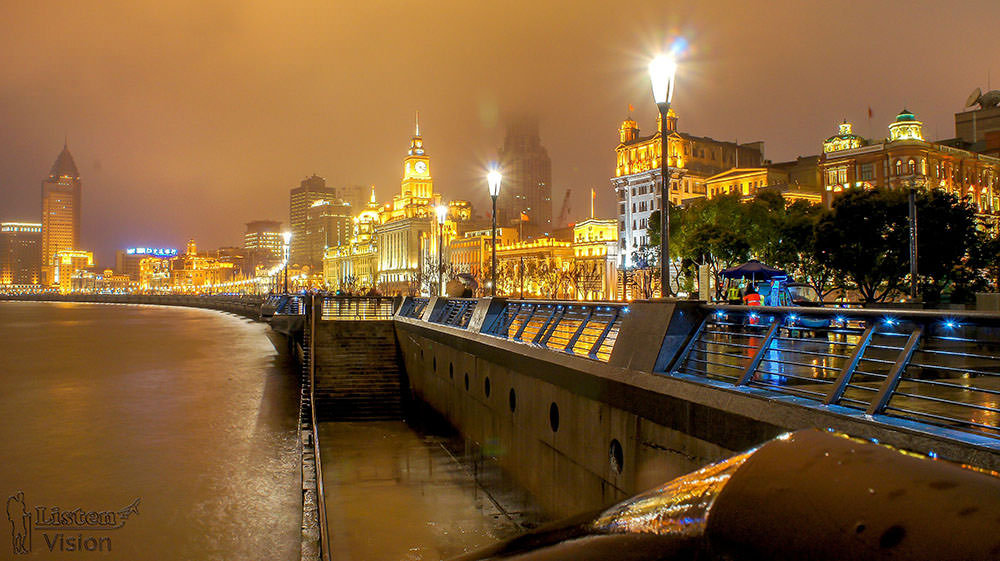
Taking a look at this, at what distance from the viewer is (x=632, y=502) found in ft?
8.98

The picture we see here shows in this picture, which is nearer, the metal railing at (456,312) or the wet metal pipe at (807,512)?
the wet metal pipe at (807,512)

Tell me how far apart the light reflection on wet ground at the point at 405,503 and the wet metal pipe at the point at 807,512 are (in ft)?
35.4

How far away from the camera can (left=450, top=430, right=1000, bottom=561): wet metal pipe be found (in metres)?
2.02

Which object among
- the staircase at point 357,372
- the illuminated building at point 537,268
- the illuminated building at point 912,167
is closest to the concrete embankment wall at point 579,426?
the staircase at point 357,372

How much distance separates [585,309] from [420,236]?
181860 mm

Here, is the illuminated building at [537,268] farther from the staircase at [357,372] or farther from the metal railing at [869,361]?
the metal railing at [869,361]

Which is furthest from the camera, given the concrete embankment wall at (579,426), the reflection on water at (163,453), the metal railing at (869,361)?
the reflection on water at (163,453)

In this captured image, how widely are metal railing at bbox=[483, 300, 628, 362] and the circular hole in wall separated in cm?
168

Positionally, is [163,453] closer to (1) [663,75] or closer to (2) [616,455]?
(2) [616,455]

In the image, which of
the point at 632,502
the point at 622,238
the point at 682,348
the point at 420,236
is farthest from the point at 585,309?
the point at 420,236

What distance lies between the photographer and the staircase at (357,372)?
86.6 ft

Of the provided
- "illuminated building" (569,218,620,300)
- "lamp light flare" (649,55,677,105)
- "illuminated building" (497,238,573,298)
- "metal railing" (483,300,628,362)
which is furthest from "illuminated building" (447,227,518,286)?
"lamp light flare" (649,55,677,105)

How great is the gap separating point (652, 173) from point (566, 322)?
100 metres

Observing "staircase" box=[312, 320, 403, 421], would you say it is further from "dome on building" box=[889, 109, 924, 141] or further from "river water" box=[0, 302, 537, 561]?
"dome on building" box=[889, 109, 924, 141]
